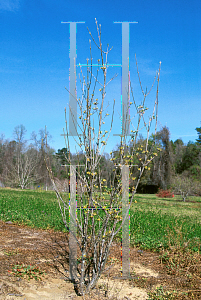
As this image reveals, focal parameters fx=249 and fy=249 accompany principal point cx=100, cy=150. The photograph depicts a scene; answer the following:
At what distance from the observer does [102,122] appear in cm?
271

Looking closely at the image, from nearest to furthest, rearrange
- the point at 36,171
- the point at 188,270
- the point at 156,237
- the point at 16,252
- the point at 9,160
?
the point at 188,270
the point at 16,252
the point at 156,237
the point at 36,171
the point at 9,160

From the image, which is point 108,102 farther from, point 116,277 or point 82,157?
point 116,277

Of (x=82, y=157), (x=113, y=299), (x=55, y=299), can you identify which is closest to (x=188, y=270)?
(x=113, y=299)

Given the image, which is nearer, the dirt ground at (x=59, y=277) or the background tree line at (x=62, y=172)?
the dirt ground at (x=59, y=277)

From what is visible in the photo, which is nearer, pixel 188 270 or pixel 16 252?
pixel 188 270

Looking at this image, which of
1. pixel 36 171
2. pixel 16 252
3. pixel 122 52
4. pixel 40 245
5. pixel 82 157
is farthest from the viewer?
pixel 36 171

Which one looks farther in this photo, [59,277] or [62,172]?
[62,172]

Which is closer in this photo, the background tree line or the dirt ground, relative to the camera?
the dirt ground

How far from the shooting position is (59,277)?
3227 millimetres

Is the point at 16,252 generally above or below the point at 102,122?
below

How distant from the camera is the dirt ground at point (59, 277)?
2795 mm

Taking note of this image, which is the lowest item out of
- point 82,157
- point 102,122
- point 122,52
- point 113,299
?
point 113,299

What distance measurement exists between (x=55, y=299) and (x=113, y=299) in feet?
2.05

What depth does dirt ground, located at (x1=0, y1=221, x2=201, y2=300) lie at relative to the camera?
9.17 feet
